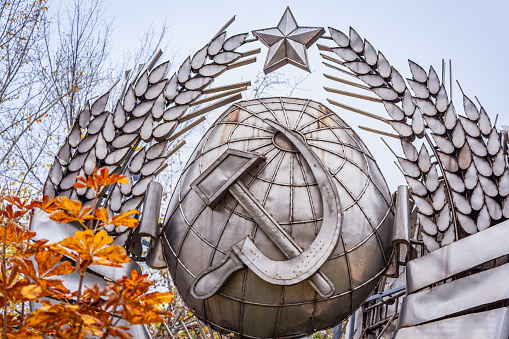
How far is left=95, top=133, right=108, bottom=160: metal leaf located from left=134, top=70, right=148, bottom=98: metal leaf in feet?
2.44

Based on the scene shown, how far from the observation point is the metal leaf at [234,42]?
762 cm

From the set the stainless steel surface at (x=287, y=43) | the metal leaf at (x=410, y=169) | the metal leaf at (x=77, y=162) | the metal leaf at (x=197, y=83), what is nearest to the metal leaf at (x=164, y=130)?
the metal leaf at (x=197, y=83)

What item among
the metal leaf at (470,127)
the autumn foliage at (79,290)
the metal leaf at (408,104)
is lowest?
the autumn foliage at (79,290)

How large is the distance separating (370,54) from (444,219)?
241 centimetres

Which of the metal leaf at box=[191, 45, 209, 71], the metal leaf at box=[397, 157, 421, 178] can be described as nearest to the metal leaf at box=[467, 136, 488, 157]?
the metal leaf at box=[397, 157, 421, 178]

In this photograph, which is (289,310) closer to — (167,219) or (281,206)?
(281,206)

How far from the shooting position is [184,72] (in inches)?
294

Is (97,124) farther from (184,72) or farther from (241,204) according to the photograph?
(241,204)

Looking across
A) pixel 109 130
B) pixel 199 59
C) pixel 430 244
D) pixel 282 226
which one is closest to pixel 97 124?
pixel 109 130

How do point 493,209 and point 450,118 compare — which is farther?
point 450,118

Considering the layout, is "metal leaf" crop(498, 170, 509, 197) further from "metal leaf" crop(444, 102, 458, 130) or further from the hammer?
the hammer

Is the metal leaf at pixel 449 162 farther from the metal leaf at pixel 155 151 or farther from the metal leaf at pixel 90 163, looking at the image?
the metal leaf at pixel 90 163

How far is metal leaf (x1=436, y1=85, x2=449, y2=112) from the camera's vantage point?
7359 millimetres

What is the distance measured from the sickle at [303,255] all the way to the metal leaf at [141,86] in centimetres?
236
